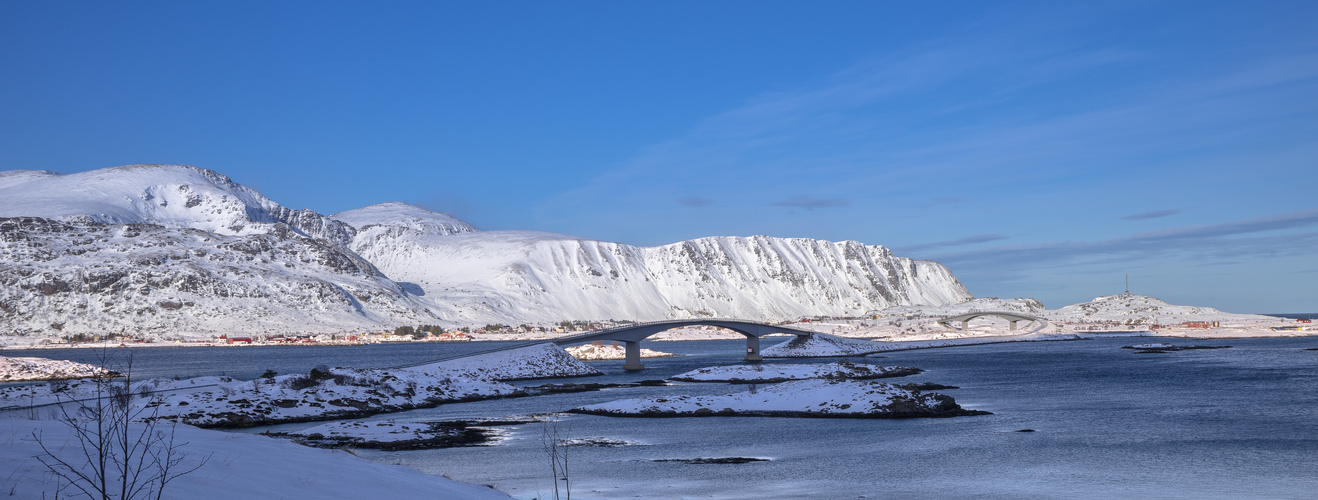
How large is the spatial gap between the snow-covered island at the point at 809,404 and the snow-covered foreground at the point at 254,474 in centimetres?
3231

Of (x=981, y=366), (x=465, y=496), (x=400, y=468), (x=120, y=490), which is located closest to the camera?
(x=120, y=490)

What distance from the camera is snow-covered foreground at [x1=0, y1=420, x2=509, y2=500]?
1370 centimetres

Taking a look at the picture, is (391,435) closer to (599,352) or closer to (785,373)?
(785,373)

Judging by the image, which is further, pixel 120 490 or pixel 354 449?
pixel 354 449

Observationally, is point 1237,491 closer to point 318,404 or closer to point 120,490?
point 120,490

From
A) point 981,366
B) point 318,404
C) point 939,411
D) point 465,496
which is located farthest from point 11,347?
point 465,496

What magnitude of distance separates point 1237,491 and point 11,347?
185322mm

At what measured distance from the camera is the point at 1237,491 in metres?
27.3

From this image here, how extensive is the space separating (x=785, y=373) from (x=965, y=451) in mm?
51053

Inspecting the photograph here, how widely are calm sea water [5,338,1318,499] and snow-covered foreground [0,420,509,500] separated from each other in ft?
21.1

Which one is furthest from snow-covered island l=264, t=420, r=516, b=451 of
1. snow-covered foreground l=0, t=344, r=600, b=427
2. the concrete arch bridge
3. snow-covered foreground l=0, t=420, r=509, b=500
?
the concrete arch bridge

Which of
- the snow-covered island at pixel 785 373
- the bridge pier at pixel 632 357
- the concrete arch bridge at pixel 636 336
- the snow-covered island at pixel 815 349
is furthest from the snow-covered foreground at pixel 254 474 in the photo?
the snow-covered island at pixel 815 349

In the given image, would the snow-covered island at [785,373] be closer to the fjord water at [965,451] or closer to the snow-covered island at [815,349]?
the fjord water at [965,451]

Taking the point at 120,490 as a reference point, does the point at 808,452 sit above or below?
below
